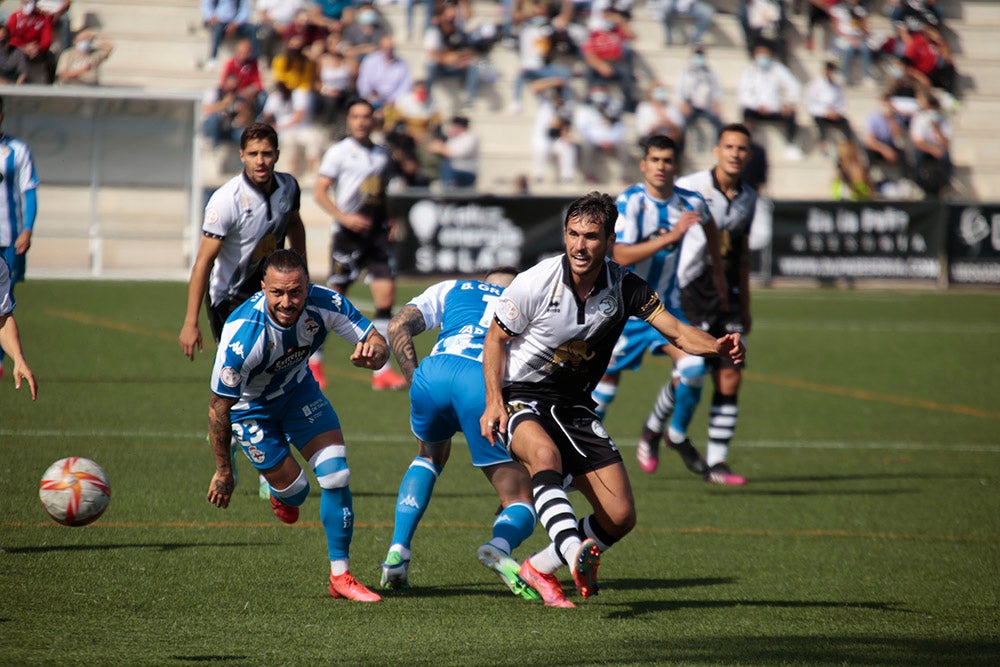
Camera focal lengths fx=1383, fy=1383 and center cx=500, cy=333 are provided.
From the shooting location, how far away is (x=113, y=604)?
5766 millimetres

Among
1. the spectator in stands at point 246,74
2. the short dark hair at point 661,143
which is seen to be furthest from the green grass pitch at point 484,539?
the spectator in stands at point 246,74

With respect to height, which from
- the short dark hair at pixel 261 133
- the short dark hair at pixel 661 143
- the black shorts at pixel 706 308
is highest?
the short dark hair at pixel 661 143

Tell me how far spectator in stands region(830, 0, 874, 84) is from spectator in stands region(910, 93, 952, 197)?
1.69m

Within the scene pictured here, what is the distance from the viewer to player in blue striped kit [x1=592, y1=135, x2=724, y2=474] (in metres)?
9.03

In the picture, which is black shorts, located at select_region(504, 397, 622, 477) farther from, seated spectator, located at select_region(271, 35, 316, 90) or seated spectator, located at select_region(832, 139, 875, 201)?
seated spectator, located at select_region(832, 139, 875, 201)

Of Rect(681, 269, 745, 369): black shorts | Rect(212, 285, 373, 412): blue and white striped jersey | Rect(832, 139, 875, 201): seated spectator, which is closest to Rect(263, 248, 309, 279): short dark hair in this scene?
Rect(212, 285, 373, 412): blue and white striped jersey

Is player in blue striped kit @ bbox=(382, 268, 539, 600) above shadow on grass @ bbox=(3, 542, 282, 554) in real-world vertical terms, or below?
above

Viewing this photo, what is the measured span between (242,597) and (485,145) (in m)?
19.9

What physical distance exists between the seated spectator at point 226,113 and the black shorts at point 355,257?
1024 cm

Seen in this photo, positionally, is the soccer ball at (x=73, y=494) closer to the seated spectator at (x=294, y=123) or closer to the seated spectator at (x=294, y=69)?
the seated spectator at (x=294, y=123)

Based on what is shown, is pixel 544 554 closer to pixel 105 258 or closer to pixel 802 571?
pixel 802 571

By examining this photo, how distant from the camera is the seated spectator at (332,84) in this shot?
2328 centimetres

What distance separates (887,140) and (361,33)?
1027cm

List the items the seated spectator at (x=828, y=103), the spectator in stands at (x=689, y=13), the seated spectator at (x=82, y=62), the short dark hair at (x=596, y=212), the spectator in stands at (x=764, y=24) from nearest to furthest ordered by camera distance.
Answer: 1. the short dark hair at (x=596, y=212)
2. the seated spectator at (x=82, y=62)
3. the seated spectator at (x=828, y=103)
4. the spectator in stands at (x=689, y=13)
5. the spectator in stands at (x=764, y=24)
